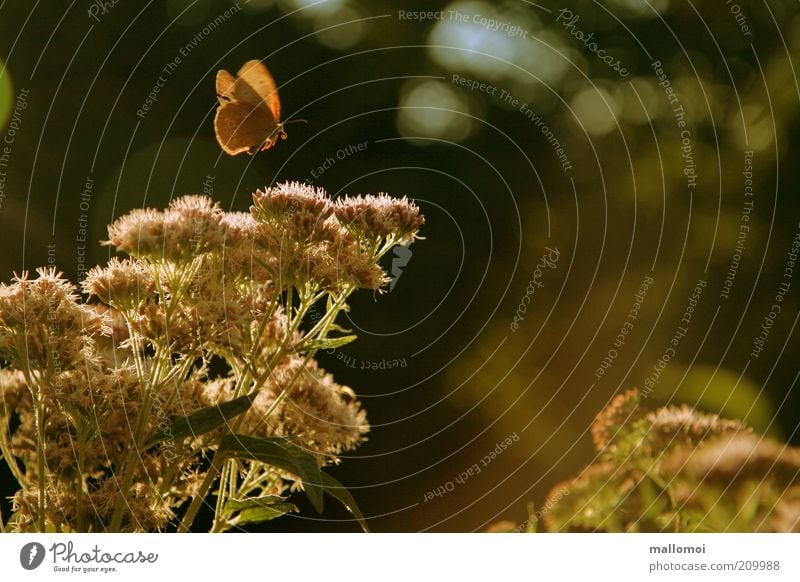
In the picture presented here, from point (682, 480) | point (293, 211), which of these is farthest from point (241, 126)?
point (682, 480)

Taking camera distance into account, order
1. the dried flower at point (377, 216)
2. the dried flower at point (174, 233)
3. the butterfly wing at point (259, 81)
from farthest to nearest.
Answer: the butterfly wing at point (259, 81) < the dried flower at point (377, 216) < the dried flower at point (174, 233)

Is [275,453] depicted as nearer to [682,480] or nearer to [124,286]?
[124,286]

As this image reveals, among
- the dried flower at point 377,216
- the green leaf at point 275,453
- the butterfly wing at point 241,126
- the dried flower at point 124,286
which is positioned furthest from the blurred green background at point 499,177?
the green leaf at point 275,453

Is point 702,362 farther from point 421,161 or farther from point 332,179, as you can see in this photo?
point 332,179

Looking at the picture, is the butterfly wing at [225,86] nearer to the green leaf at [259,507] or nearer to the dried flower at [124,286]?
the dried flower at [124,286]

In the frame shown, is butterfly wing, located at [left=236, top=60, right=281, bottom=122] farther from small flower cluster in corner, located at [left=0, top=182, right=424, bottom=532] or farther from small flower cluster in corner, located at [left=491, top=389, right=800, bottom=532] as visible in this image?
small flower cluster in corner, located at [left=491, top=389, right=800, bottom=532]
